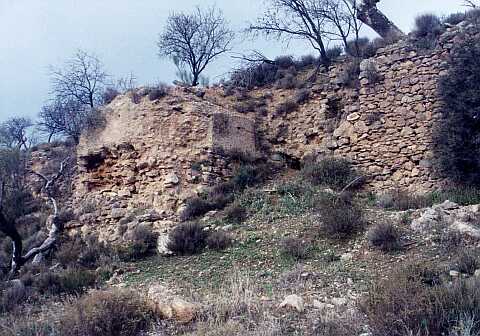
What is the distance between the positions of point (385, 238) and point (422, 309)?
379 centimetres

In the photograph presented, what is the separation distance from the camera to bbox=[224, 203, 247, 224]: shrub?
10.9 m

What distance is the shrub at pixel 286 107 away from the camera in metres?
14.4

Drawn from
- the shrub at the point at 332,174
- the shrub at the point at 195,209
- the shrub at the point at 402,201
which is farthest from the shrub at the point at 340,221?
the shrub at the point at 195,209

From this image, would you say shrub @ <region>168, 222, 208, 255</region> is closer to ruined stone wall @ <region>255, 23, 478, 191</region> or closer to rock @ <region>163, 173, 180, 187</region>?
rock @ <region>163, 173, 180, 187</region>

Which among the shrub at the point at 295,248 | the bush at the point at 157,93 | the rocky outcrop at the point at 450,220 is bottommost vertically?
the shrub at the point at 295,248

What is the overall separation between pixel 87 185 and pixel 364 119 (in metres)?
7.52

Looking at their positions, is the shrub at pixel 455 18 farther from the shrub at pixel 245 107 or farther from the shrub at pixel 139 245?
the shrub at pixel 139 245

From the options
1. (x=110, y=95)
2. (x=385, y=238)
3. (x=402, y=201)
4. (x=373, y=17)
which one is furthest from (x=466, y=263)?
(x=110, y=95)

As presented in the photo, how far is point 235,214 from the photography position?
1098 centimetres

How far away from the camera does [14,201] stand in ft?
55.8

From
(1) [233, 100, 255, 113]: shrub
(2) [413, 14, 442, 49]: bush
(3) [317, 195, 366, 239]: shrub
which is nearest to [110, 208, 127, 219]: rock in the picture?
(1) [233, 100, 255, 113]: shrub

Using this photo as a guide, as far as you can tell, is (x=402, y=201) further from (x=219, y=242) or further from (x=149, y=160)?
(x=149, y=160)

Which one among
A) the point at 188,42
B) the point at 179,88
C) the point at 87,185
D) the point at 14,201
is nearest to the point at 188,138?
the point at 179,88

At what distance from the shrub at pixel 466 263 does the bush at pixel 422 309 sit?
158 cm
